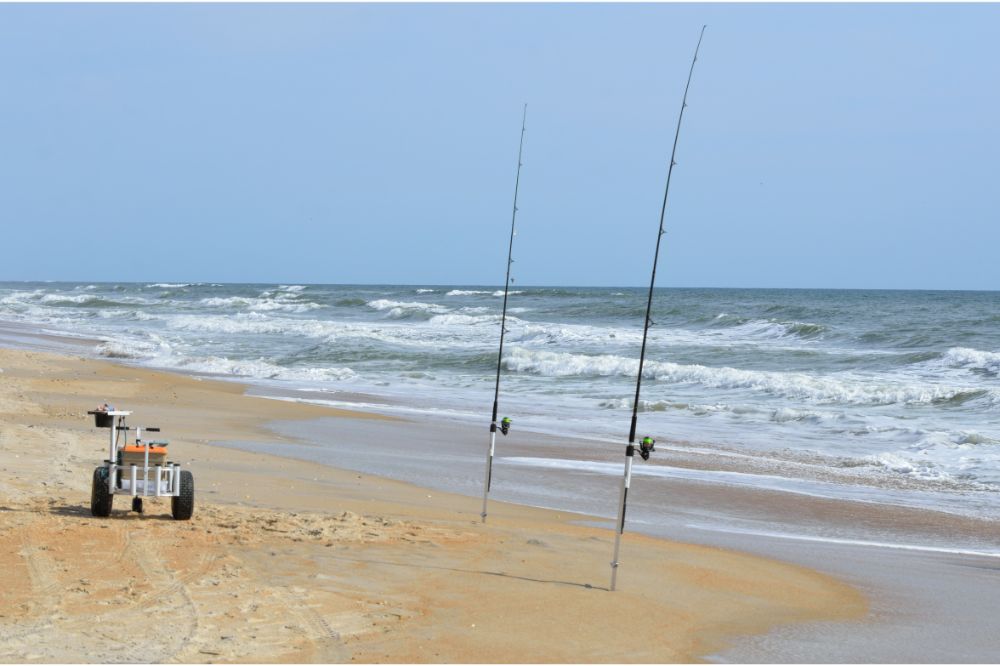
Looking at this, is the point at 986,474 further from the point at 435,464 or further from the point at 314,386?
the point at 314,386

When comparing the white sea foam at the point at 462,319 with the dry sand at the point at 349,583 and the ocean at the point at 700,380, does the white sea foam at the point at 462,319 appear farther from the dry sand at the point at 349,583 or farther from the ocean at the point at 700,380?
the dry sand at the point at 349,583

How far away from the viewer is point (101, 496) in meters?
7.12

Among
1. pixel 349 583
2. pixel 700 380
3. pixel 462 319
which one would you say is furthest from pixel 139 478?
pixel 462 319

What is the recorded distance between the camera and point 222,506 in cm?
804

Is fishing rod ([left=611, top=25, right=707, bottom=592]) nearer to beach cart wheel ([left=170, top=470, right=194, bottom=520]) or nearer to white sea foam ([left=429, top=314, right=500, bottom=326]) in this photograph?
beach cart wheel ([left=170, top=470, right=194, bottom=520])

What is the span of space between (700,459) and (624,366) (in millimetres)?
12902

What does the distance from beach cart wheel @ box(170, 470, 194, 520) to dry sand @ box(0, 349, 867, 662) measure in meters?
0.13

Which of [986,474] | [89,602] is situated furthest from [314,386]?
[89,602]

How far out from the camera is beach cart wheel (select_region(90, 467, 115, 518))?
23.3ft

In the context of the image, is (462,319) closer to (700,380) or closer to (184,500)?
(700,380)

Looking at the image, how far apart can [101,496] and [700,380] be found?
17457mm

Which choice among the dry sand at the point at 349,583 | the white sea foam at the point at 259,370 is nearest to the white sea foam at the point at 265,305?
the white sea foam at the point at 259,370

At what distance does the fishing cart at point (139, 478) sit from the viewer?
23.2ft

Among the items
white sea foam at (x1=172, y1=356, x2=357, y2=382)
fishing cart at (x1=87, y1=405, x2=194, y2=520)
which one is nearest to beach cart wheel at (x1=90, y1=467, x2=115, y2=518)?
fishing cart at (x1=87, y1=405, x2=194, y2=520)
